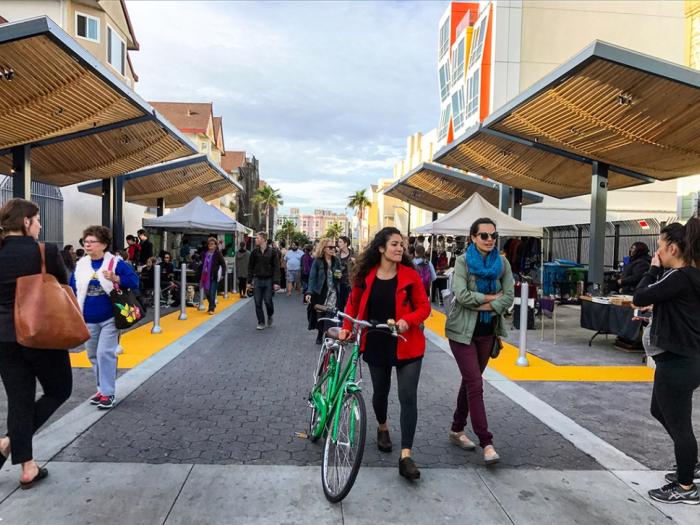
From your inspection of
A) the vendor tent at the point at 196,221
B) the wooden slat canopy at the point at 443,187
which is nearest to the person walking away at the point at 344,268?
the vendor tent at the point at 196,221

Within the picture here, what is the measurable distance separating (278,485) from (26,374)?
69.0 inches

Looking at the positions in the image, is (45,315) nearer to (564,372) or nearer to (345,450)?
(345,450)

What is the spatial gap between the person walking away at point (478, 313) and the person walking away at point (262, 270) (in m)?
6.23

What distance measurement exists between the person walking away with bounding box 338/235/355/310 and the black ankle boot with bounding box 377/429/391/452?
12.9 ft

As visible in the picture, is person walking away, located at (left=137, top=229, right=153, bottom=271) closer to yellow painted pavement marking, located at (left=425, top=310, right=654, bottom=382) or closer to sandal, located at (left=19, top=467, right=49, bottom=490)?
yellow painted pavement marking, located at (left=425, top=310, right=654, bottom=382)

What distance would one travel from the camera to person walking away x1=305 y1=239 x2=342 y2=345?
834 centimetres

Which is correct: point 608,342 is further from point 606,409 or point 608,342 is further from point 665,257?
point 665,257

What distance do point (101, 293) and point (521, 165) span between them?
43.6 feet

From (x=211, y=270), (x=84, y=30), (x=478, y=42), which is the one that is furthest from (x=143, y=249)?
(x=478, y=42)

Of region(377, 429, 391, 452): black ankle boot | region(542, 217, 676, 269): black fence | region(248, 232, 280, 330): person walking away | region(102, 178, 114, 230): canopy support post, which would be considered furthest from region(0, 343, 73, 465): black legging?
region(542, 217, 676, 269): black fence

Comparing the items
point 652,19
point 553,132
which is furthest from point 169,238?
point 652,19

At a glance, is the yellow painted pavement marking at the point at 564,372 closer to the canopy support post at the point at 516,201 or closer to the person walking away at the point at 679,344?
the person walking away at the point at 679,344

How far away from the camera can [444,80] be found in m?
44.2

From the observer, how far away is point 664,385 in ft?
11.6
